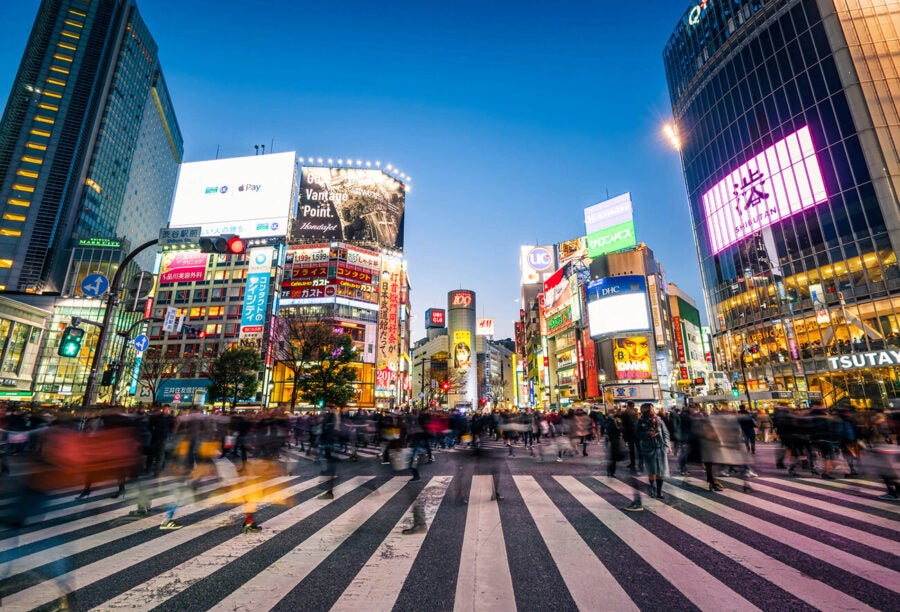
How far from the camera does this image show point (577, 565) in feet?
14.4

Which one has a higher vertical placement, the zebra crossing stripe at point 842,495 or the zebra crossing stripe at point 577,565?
A: the zebra crossing stripe at point 577,565

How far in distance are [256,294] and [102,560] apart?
50.5 meters

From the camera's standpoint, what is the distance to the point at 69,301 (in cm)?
6231

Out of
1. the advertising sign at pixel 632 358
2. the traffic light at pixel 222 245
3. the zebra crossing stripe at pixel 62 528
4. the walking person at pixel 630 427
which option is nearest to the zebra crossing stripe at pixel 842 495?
the walking person at pixel 630 427

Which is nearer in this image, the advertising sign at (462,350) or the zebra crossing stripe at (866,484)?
the zebra crossing stripe at (866,484)

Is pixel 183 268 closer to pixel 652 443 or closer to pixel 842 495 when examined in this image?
pixel 652 443

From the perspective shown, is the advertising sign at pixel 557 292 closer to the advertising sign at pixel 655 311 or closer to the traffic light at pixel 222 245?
the advertising sign at pixel 655 311

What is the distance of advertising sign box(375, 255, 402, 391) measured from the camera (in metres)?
62.5

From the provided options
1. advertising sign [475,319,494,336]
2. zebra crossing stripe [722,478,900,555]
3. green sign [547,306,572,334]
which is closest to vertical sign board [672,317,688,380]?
green sign [547,306,572,334]

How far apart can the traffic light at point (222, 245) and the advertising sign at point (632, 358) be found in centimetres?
5051

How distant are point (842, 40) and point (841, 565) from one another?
52041 mm

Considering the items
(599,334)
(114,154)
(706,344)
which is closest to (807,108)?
(599,334)

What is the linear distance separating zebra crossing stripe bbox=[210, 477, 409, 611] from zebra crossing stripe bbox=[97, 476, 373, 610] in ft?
2.01

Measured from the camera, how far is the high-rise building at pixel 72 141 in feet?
240
